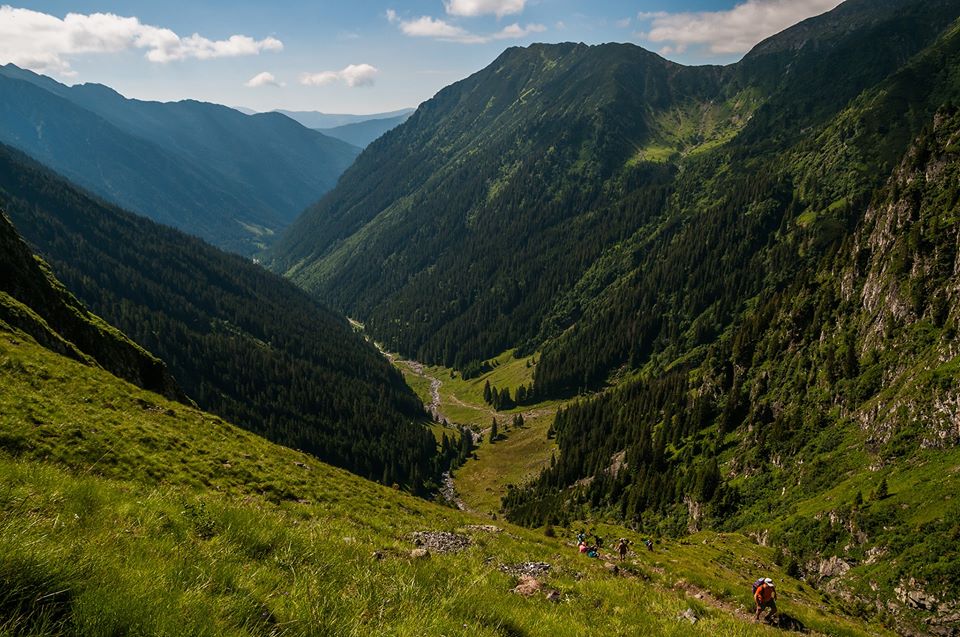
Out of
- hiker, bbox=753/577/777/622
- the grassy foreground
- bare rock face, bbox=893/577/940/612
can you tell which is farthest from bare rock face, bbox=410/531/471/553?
bare rock face, bbox=893/577/940/612

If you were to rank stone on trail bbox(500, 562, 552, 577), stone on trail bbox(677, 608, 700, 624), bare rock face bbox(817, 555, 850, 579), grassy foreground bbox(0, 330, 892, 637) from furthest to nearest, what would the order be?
bare rock face bbox(817, 555, 850, 579), stone on trail bbox(500, 562, 552, 577), stone on trail bbox(677, 608, 700, 624), grassy foreground bbox(0, 330, 892, 637)

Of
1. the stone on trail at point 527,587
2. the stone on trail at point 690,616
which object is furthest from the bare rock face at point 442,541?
the stone on trail at point 690,616

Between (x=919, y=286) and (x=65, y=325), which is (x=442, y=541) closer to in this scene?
(x=65, y=325)

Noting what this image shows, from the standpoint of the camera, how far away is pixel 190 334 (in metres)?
190

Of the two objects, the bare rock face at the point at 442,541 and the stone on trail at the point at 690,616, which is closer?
the stone on trail at the point at 690,616

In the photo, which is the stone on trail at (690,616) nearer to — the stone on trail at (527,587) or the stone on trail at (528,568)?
the stone on trail at (527,587)

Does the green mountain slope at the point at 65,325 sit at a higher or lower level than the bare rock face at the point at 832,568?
higher

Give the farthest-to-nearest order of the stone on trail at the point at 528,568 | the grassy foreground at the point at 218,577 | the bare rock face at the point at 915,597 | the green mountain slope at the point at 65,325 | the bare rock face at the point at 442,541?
1. the bare rock face at the point at 915,597
2. the green mountain slope at the point at 65,325
3. the bare rock face at the point at 442,541
4. the stone on trail at the point at 528,568
5. the grassy foreground at the point at 218,577

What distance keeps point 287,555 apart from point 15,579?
487 cm

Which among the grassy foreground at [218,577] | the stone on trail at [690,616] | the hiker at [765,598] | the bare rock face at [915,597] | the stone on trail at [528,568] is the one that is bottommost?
the bare rock face at [915,597]

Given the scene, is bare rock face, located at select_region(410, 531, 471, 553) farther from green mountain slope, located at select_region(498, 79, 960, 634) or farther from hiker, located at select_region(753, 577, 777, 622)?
green mountain slope, located at select_region(498, 79, 960, 634)

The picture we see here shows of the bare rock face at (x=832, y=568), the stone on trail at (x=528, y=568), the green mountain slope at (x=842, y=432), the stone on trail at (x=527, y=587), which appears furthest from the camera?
Result: the bare rock face at (x=832, y=568)

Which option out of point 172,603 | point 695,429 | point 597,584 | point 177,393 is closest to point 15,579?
point 172,603

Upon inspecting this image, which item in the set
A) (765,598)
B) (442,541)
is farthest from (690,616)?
(442,541)
